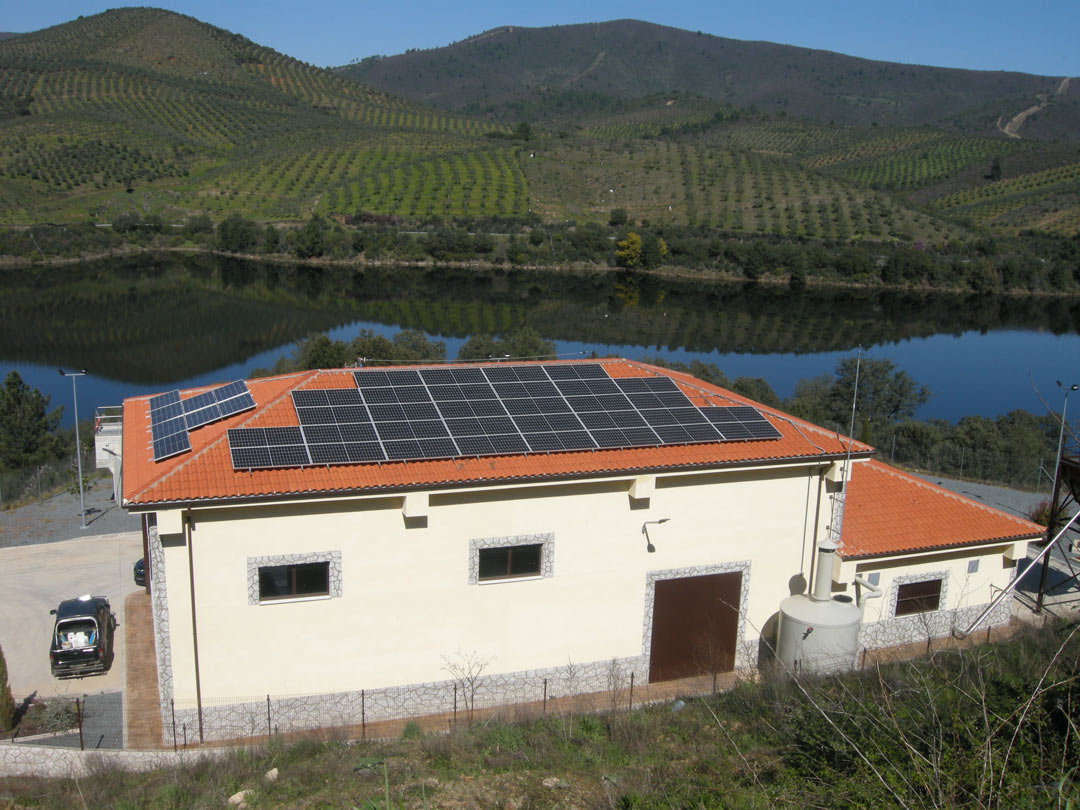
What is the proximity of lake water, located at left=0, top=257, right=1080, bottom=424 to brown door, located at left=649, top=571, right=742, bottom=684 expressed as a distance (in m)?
33.8

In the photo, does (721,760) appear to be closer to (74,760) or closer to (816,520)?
(816,520)

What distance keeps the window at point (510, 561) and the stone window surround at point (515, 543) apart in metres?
0.06

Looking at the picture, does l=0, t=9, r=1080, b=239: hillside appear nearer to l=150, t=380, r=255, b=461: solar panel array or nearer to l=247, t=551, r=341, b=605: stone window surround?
l=150, t=380, r=255, b=461: solar panel array

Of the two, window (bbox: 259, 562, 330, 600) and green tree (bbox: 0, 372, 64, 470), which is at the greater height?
window (bbox: 259, 562, 330, 600)

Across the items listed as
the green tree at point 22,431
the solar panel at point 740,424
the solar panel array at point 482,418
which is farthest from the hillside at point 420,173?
the solar panel at point 740,424

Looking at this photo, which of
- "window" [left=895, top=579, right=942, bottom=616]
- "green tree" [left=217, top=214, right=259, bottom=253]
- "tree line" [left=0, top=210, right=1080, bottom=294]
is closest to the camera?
"window" [left=895, top=579, right=942, bottom=616]

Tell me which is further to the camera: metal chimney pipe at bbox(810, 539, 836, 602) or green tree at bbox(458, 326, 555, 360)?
green tree at bbox(458, 326, 555, 360)

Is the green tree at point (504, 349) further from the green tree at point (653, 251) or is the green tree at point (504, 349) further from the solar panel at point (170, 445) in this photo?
the green tree at point (653, 251)

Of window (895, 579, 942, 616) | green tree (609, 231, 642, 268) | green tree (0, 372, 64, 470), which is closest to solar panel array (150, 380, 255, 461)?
window (895, 579, 942, 616)

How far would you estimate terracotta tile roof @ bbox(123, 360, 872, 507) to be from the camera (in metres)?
10.9

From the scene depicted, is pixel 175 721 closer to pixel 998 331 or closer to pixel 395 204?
pixel 998 331

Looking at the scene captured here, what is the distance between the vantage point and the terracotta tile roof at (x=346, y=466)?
1088cm

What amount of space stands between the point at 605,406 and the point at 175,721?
7.91 meters

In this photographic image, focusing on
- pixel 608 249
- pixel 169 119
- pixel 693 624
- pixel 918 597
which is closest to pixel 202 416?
pixel 693 624
